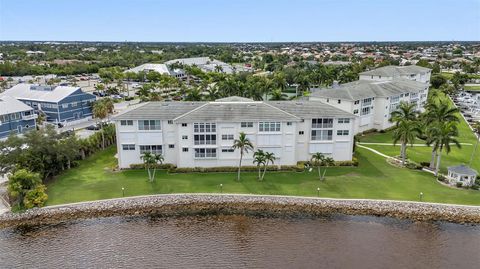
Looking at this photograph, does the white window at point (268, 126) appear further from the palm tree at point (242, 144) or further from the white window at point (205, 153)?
the white window at point (205, 153)

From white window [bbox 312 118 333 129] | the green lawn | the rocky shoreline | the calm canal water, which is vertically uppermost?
white window [bbox 312 118 333 129]

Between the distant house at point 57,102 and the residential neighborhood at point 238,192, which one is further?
the distant house at point 57,102

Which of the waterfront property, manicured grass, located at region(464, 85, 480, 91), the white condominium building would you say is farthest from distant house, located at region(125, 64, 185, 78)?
manicured grass, located at region(464, 85, 480, 91)

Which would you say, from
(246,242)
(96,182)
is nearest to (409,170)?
(246,242)

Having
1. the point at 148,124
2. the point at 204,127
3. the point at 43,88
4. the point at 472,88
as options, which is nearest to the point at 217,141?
the point at 204,127

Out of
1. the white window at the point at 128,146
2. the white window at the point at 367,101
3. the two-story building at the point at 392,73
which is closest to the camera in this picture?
the white window at the point at 128,146

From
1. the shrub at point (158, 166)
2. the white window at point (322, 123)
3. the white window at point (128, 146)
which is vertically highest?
the white window at point (322, 123)

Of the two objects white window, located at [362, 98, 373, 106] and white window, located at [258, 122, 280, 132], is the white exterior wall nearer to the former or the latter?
white window, located at [258, 122, 280, 132]

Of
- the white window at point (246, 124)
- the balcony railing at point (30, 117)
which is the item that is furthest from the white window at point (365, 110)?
the balcony railing at point (30, 117)
